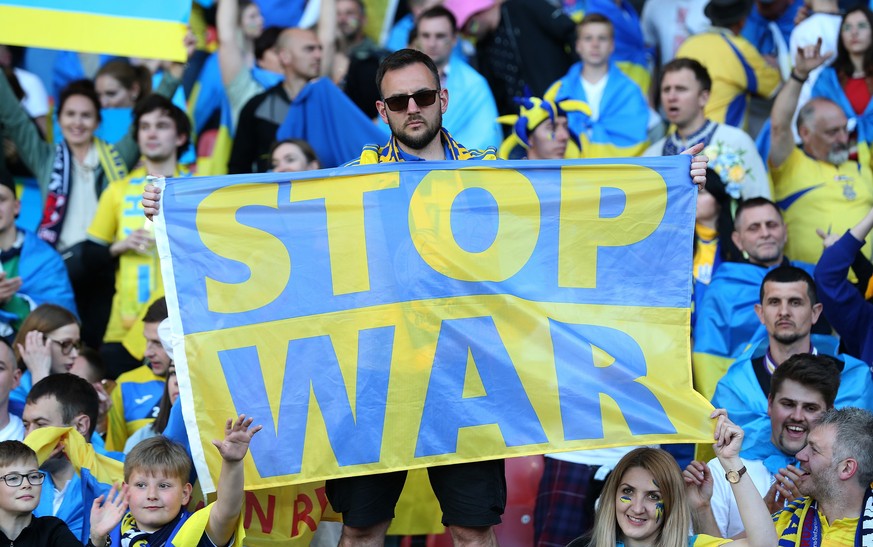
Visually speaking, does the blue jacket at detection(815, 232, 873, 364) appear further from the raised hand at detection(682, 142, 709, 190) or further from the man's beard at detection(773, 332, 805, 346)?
the raised hand at detection(682, 142, 709, 190)

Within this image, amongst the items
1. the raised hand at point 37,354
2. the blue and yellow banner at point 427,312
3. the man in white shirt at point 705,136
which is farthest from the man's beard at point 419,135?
the man in white shirt at point 705,136

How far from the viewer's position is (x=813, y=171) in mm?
9406

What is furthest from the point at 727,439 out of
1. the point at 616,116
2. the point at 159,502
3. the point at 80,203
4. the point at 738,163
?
the point at 80,203

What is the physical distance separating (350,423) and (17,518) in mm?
1449

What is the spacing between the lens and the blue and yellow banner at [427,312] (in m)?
6.00

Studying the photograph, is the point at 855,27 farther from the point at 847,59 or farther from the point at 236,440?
the point at 236,440

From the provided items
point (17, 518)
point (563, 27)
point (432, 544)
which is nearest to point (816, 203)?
point (563, 27)

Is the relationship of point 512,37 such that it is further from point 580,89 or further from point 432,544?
point 432,544

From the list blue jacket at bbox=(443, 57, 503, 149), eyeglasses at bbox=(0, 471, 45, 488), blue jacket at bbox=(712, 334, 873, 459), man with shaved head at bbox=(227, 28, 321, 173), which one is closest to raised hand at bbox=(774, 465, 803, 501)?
blue jacket at bbox=(712, 334, 873, 459)

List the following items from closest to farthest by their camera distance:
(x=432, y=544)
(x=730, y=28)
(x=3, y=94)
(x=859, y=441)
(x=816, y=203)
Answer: (x=859, y=441)
(x=432, y=544)
(x=816, y=203)
(x=3, y=94)
(x=730, y=28)

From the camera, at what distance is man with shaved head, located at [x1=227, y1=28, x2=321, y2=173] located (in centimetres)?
1027

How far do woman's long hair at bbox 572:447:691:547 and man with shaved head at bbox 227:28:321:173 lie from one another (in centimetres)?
486

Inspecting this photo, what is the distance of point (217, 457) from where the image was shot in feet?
19.7

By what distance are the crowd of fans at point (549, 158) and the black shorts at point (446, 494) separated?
0.50m
